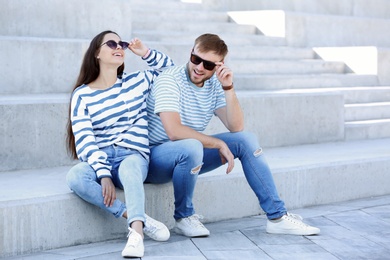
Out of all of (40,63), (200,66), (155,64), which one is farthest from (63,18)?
(200,66)

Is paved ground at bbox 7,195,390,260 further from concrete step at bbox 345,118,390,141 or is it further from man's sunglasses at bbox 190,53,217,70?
concrete step at bbox 345,118,390,141

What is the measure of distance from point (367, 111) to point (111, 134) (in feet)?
12.4

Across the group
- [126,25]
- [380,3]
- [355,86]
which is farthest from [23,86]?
[380,3]

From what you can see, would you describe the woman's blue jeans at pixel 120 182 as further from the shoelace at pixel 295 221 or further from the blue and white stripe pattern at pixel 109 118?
the shoelace at pixel 295 221

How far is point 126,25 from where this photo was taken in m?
6.36

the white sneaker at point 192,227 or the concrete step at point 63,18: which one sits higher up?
the concrete step at point 63,18

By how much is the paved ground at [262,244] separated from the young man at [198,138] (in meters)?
0.11

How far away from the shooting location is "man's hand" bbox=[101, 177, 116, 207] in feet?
13.0

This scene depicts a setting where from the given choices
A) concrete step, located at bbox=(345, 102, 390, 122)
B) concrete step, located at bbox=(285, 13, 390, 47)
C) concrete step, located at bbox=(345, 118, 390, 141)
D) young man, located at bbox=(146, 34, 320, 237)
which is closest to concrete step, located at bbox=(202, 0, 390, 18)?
concrete step, located at bbox=(285, 13, 390, 47)

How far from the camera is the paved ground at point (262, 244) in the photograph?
392cm

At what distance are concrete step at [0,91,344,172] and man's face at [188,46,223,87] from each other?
1.16 m

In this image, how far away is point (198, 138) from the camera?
13.8 ft

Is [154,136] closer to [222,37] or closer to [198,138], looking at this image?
[198,138]

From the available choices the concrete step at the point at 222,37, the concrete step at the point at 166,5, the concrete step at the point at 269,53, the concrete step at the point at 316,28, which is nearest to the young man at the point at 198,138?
the concrete step at the point at 222,37
